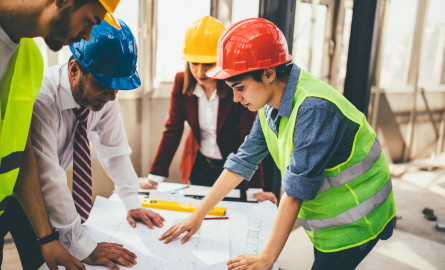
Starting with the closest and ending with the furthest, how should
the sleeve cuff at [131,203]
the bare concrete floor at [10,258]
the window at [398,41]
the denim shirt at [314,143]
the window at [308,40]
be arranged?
1. the denim shirt at [314,143]
2. the sleeve cuff at [131,203]
3. the bare concrete floor at [10,258]
4. the window at [308,40]
5. the window at [398,41]

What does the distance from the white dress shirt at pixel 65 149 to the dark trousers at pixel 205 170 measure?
585 mm

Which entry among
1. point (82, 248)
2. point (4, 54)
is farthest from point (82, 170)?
point (4, 54)

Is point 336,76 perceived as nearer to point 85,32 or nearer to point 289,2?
point 289,2

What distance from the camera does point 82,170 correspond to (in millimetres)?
1208

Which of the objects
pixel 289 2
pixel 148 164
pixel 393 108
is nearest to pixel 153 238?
pixel 289 2

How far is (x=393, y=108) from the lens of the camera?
4.96m

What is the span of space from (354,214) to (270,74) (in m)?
0.52

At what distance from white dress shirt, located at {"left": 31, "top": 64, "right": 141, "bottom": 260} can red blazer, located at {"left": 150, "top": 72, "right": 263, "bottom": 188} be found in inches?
15.5

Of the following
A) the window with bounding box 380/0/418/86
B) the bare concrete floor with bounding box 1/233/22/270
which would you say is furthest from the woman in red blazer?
the window with bounding box 380/0/418/86

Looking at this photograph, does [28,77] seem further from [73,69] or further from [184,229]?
[184,229]

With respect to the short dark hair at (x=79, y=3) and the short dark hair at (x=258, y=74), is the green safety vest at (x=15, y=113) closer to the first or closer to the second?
the short dark hair at (x=79, y=3)

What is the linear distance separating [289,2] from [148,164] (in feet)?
7.02

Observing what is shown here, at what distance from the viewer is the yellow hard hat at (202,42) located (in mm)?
1561

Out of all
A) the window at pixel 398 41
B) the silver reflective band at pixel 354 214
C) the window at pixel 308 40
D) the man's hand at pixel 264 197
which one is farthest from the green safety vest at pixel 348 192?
the window at pixel 398 41
